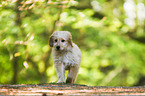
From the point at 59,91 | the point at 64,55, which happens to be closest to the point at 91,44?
the point at 64,55

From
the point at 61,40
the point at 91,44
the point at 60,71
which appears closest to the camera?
the point at 61,40

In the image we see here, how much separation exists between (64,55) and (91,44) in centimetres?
860

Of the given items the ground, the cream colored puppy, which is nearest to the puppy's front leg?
the cream colored puppy

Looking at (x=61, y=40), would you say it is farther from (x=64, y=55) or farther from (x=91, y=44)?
(x=91, y=44)

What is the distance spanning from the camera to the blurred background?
1198cm

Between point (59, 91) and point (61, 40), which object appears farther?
point (61, 40)

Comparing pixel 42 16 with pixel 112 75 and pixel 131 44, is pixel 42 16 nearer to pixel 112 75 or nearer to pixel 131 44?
pixel 131 44

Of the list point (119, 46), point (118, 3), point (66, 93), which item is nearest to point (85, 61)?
point (119, 46)

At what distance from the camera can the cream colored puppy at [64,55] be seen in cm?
571

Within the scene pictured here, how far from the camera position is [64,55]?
19.2 feet

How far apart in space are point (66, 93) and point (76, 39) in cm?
1127

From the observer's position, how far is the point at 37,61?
45.0ft

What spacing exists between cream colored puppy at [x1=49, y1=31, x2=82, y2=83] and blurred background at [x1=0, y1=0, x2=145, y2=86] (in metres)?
5.60

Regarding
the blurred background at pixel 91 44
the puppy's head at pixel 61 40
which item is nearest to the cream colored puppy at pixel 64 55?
the puppy's head at pixel 61 40
